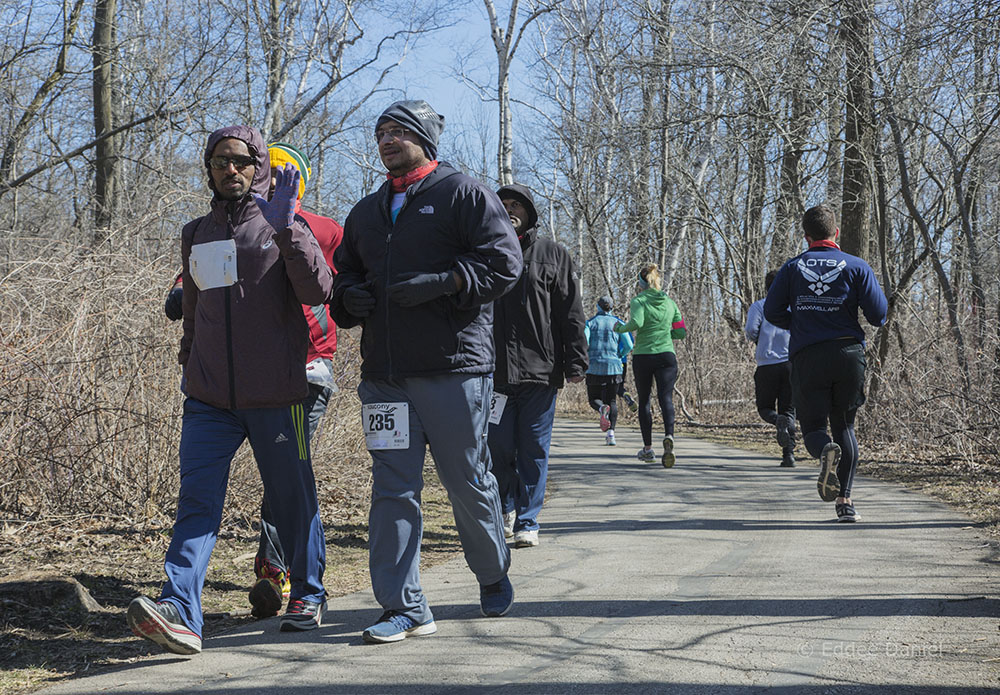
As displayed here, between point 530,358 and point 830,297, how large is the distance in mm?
2143

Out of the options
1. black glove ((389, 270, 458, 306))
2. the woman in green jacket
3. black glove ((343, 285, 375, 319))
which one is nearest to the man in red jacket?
black glove ((343, 285, 375, 319))

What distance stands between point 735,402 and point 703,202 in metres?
3.98

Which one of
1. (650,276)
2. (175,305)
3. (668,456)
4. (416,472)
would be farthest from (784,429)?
(175,305)

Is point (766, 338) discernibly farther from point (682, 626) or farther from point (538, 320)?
point (682, 626)

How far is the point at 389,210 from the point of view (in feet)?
15.0

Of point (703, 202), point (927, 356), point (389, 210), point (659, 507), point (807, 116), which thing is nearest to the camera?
point (389, 210)

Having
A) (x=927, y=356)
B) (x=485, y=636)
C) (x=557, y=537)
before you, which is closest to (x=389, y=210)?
(x=485, y=636)

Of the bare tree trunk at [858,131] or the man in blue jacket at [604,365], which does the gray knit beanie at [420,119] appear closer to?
the bare tree trunk at [858,131]

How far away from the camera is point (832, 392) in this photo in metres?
7.29

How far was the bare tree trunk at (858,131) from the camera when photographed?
1303cm

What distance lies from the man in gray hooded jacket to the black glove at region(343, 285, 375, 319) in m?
0.11

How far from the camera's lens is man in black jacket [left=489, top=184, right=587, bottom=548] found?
6684mm

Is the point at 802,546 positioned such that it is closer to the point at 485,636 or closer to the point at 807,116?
the point at 485,636

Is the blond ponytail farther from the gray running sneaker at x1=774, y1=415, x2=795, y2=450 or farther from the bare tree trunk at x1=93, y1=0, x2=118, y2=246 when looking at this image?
the bare tree trunk at x1=93, y1=0, x2=118, y2=246
